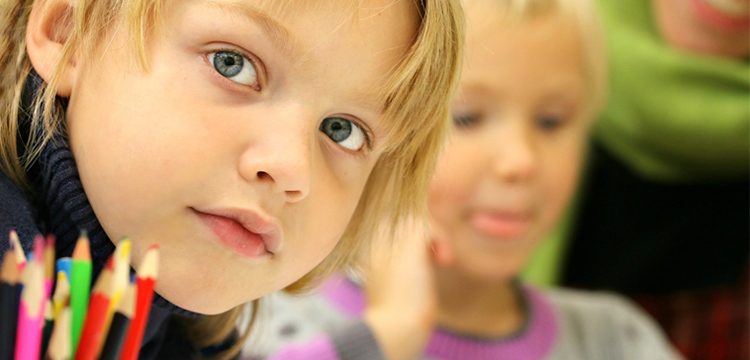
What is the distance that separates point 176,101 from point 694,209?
2.49ft

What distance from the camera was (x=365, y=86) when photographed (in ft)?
1.45

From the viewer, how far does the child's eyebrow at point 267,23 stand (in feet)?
1.36

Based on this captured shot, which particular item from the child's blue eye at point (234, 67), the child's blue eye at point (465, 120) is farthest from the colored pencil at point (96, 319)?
the child's blue eye at point (465, 120)

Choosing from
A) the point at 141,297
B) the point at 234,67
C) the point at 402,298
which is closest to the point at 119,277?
the point at 141,297

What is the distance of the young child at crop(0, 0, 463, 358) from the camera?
1.36ft

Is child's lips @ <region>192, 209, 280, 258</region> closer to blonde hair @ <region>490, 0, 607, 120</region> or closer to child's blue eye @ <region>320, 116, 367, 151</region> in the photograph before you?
child's blue eye @ <region>320, 116, 367, 151</region>

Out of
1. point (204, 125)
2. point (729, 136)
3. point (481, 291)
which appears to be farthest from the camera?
point (729, 136)

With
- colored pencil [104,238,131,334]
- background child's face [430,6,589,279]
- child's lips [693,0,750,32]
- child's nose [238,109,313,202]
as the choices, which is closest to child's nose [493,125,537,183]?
background child's face [430,6,589,279]

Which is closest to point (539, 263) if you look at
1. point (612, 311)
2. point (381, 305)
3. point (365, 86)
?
point (612, 311)

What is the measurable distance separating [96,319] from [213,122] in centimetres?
10

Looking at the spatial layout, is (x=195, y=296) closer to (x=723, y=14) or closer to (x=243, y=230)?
(x=243, y=230)

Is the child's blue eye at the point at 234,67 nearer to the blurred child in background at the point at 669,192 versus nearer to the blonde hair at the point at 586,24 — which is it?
the blonde hair at the point at 586,24

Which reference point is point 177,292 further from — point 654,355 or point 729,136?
point 729,136

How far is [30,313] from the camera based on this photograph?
33cm
